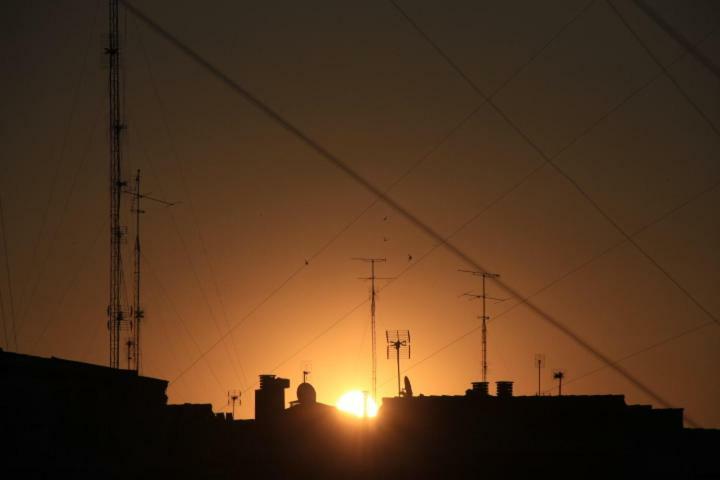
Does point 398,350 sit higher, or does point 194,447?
point 398,350

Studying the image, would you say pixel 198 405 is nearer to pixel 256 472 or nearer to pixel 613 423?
pixel 256 472

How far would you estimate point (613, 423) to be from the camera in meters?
48.9

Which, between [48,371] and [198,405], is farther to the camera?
[198,405]

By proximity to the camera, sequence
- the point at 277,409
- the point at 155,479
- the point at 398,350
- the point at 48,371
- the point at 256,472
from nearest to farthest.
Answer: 1. the point at 48,371
2. the point at 155,479
3. the point at 256,472
4. the point at 277,409
5. the point at 398,350

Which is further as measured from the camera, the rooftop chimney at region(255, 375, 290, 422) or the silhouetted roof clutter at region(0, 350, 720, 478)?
the rooftop chimney at region(255, 375, 290, 422)

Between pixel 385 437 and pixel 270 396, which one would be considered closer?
pixel 385 437

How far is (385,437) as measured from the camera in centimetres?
4766

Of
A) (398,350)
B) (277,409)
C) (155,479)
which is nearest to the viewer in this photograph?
(155,479)

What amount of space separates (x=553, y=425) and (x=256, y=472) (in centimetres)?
825

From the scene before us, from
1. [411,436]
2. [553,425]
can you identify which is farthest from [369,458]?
[553,425]

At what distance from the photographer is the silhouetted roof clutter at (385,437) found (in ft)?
135

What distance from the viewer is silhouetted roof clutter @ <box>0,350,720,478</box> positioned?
135 feet

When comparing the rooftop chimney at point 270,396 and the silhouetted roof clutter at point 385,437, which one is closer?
the silhouetted roof clutter at point 385,437

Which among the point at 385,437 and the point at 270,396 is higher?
the point at 270,396
